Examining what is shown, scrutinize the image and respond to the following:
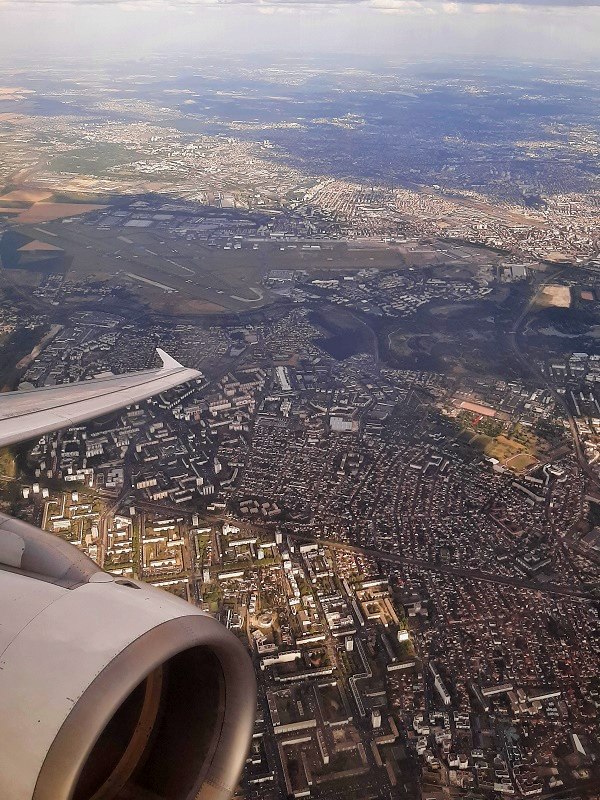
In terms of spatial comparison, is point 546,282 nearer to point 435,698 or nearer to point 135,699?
point 435,698

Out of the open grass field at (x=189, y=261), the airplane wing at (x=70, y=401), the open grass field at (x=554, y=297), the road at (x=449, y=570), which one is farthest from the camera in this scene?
the open grass field at (x=189, y=261)

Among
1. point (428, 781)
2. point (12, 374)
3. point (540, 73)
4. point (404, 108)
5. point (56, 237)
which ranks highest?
point (540, 73)

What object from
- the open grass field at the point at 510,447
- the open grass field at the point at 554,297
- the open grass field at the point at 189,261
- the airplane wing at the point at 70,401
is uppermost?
the airplane wing at the point at 70,401

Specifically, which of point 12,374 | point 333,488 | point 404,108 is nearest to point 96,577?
point 333,488

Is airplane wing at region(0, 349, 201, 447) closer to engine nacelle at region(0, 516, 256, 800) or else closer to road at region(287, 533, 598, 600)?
engine nacelle at region(0, 516, 256, 800)

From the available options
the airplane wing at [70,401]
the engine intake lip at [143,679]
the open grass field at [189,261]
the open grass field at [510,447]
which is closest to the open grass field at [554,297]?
the open grass field at [189,261]

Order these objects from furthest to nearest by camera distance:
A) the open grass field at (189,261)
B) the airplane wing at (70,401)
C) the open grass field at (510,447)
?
the open grass field at (189,261) < the open grass field at (510,447) < the airplane wing at (70,401)

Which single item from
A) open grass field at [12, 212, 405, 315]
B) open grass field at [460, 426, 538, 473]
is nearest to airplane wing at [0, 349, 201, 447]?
open grass field at [460, 426, 538, 473]

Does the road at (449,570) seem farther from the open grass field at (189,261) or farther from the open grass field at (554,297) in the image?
the open grass field at (554,297)
